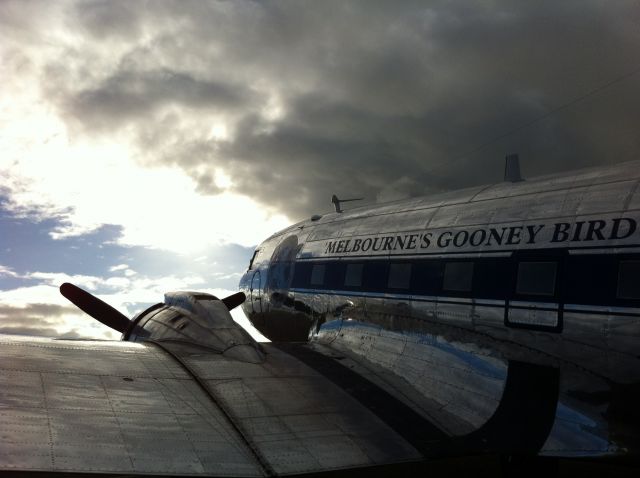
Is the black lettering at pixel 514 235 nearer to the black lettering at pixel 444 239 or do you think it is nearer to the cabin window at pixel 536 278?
the cabin window at pixel 536 278

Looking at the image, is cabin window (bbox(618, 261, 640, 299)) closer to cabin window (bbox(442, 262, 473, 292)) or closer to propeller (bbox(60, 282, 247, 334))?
cabin window (bbox(442, 262, 473, 292))

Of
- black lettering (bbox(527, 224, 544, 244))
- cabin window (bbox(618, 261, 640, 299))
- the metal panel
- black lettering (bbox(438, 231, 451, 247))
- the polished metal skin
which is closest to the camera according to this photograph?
the metal panel

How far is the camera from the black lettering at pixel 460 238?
8258mm

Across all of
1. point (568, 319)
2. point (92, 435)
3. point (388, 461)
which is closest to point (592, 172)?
point (568, 319)

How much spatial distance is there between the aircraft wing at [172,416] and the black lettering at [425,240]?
2.41 meters

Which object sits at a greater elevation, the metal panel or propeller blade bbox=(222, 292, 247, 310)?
propeller blade bbox=(222, 292, 247, 310)

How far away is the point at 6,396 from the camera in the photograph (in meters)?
5.87

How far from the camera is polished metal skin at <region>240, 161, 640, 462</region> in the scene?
6.25m

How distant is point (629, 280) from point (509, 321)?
151cm

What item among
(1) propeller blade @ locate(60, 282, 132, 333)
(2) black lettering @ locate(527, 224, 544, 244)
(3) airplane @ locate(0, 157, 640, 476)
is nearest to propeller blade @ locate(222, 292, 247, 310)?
(1) propeller blade @ locate(60, 282, 132, 333)

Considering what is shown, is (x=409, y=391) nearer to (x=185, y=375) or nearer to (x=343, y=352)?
(x=343, y=352)

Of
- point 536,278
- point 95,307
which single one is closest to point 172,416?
point 536,278

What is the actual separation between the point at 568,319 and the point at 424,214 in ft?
10.4

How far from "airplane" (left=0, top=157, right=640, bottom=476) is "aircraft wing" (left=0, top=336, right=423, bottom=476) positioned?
0.02 m
